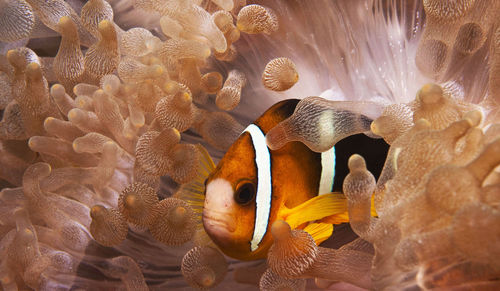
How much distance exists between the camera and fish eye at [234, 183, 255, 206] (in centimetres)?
85

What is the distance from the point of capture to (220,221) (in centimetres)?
84

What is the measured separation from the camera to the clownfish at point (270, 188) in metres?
0.85

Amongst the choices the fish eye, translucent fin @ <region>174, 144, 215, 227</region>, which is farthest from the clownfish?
translucent fin @ <region>174, 144, 215, 227</region>

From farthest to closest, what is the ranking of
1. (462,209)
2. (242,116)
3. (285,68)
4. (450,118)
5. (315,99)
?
1. (242,116)
2. (285,68)
3. (315,99)
4. (450,118)
5. (462,209)

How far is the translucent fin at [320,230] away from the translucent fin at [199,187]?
244 mm

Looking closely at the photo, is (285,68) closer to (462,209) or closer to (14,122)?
(462,209)

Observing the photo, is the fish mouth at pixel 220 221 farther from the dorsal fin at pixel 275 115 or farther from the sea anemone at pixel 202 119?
the dorsal fin at pixel 275 115

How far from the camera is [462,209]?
467 millimetres

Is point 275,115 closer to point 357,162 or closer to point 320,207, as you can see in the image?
point 320,207

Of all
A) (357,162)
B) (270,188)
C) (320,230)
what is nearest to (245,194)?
(270,188)

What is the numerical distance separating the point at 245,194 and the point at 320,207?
0.46 feet

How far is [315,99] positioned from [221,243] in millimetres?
321

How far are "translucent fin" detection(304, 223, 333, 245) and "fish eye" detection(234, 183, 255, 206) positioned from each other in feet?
0.41

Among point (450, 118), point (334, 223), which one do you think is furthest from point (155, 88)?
point (450, 118)
